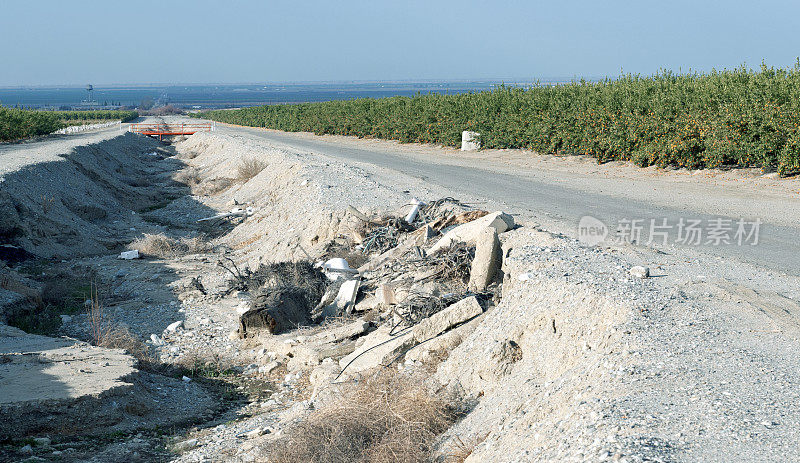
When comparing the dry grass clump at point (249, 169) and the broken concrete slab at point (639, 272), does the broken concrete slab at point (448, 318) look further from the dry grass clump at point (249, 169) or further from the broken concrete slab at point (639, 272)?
the dry grass clump at point (249, 169)

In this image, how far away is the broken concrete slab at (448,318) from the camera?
19.3 ft

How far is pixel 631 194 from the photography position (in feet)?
41.9

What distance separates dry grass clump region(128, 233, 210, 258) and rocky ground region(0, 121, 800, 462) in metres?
0.18

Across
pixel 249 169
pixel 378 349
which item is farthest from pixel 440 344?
pixel 249 169

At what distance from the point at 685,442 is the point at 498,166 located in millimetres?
16972

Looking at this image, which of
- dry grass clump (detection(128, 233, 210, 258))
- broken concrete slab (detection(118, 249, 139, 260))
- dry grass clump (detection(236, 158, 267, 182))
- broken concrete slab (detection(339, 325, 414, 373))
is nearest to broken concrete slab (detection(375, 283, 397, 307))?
broken concrete slab (detection(339, 325, 414, 373))

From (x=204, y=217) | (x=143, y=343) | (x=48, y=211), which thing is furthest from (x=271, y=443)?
(x=204, y=217)

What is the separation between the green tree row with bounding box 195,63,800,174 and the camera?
13734 mm

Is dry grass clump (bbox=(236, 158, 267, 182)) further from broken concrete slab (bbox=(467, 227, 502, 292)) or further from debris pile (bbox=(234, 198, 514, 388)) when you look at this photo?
broken concrete slab (bbox=(467, 227, 502, 292))

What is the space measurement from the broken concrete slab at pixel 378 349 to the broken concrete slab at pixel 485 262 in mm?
998

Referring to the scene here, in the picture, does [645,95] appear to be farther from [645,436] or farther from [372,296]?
[645,436]

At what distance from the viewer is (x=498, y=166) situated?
1953 cm

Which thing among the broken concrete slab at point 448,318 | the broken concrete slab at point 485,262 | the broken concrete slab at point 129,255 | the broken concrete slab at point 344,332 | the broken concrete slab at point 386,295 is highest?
the broken concrete slab at point 485,262

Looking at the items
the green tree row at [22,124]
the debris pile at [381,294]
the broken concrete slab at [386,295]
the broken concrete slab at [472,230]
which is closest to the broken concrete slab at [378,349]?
the debris pile at [381,294]
